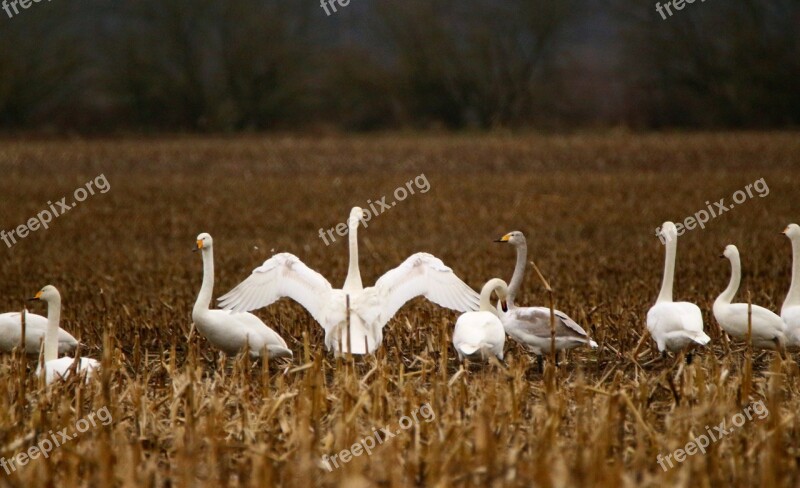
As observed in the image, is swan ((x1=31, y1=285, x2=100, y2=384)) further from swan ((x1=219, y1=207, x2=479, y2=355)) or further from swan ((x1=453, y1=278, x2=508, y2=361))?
swan ((x1=453, y1=278, x2=508, y2=361))

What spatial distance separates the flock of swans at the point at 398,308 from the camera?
6797 mm

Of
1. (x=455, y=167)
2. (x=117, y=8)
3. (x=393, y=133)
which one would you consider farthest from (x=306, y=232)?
(x=117, y=8)

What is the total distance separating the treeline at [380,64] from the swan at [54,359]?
33.6 metres

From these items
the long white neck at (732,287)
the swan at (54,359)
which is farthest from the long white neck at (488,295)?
the swan at (54,359)

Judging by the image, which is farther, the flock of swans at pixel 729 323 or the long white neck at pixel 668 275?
the long white neck at pixel 668 275

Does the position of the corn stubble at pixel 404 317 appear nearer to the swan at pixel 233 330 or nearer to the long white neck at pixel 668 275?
the swan at pixel 233 330

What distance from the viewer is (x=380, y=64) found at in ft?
148

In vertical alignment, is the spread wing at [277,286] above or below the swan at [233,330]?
above

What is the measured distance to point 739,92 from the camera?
40.1 metres

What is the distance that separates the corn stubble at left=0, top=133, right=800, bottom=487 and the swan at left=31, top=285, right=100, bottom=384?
0.45 feet

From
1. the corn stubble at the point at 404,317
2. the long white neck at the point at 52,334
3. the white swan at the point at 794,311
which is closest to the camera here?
the corn stubble at the point at 404,317

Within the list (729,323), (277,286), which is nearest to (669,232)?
(729,323)

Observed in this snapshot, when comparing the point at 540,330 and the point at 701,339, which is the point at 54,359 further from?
the point at 701,339

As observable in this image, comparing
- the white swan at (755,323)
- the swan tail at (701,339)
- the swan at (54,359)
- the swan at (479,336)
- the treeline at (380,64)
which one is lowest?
the swan tail at (701,339)
